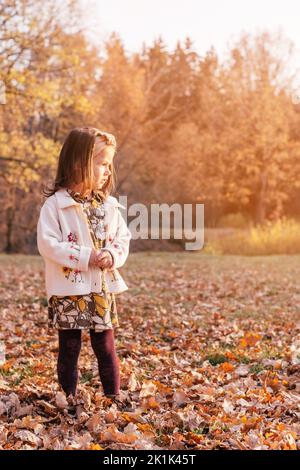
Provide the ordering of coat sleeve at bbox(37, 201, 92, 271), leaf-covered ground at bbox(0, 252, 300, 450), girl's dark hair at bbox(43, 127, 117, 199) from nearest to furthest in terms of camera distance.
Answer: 1. leaf-covered ground at bbox(0, 252, 300, 450)
2. coat sleeve at bbox(37, 201, 92, 271)
3. girl's dark hair at bbox(43, 127, 117, 199)

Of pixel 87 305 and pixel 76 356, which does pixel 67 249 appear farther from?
pixel 76 356

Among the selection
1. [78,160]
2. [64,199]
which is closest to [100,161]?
[78,160]

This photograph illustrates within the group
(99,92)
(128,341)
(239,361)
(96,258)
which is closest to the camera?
(96,258)

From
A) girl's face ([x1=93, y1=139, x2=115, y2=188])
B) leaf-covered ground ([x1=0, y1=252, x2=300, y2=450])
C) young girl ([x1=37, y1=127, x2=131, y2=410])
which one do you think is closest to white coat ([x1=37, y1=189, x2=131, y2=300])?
young girl ([x1=37, y1=127, x2=131, y2=410])

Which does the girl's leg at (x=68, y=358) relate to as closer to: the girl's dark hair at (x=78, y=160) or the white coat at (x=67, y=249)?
the white coat at (x=67, y=249)

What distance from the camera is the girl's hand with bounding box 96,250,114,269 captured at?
357cm

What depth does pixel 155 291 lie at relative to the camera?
9930mm

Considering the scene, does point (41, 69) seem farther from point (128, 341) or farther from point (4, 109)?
point (128, 341)

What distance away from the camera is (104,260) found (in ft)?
11.8

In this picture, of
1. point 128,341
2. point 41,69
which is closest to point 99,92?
point 41,69

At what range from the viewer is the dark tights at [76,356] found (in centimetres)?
367

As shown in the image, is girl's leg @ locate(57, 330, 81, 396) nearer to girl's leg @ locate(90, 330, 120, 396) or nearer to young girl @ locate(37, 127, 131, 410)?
young girl @ locate(37, 127, 131, 410)

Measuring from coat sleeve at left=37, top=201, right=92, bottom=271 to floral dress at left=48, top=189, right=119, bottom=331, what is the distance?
70 millimetres
